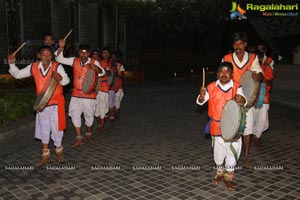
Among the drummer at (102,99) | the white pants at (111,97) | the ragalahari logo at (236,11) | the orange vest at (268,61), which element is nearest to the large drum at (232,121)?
the orange vest at (268,61)

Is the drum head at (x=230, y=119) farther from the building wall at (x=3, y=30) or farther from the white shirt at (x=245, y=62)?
the building wall at (x=3, y=30)

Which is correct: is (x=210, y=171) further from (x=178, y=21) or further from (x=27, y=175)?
(x=178, y=21)

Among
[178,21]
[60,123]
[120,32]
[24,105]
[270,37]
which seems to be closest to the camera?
[60,123]

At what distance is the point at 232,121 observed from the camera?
4367 mm

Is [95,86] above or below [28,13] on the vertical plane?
below

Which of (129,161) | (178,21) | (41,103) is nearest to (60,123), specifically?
(41,103)

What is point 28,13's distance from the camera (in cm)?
1703

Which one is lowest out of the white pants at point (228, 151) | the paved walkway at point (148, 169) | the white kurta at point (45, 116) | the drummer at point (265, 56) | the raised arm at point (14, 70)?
the paved walkway at point (148, 169)

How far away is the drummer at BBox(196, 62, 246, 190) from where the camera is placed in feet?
15.0

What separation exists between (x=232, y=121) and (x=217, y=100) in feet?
1.36

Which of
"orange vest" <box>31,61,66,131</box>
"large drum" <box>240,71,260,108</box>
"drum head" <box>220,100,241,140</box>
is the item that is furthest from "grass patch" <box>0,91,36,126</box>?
"large drum" <box>240,71,260,108</box>

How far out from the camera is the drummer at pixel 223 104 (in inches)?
180

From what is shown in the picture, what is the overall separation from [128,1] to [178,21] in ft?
17.1

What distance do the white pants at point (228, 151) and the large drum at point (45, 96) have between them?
2.58 m
